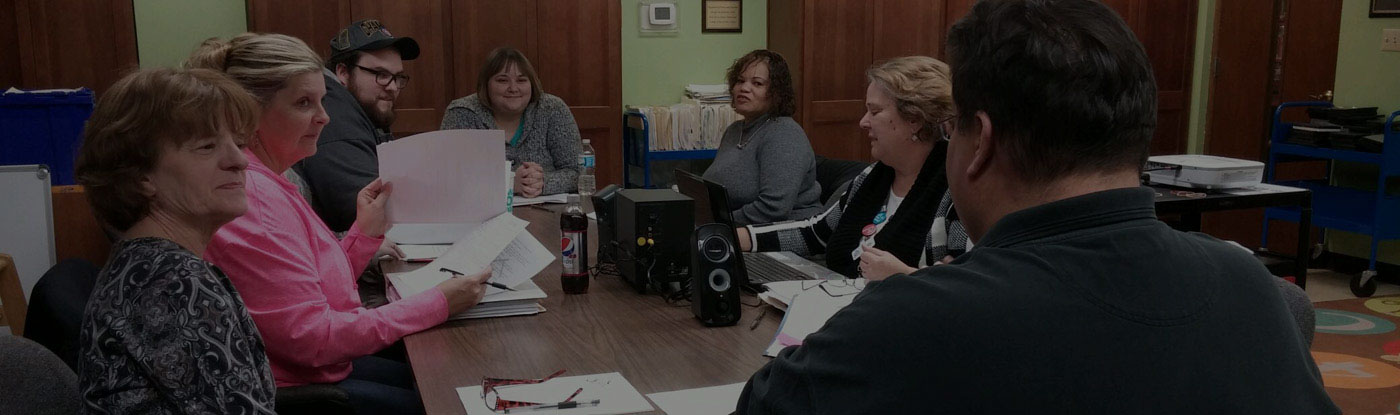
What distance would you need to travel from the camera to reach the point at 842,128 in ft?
20.7

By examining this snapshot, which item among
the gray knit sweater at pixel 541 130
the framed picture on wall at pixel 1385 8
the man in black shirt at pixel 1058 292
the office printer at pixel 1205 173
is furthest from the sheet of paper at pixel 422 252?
the framed picture on wall at pixel 1385 8

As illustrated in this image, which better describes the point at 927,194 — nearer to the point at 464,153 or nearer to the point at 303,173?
the point at 464,153

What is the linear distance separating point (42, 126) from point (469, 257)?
2929 mm

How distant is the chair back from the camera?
1866 mm

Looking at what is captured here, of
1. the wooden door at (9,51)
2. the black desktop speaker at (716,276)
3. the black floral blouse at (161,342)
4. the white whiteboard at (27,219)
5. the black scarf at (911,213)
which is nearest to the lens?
the black floral blouse at (161,342)

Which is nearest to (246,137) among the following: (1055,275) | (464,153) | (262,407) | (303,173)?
(262,407)

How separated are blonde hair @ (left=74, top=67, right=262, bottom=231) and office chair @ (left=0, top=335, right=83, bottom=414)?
0.74 feet

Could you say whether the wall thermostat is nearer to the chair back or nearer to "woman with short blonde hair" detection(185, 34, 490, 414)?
"woman with short blonde hair" detection(185, 34, 490, 414)

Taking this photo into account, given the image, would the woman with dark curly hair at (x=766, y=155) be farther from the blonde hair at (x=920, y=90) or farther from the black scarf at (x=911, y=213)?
the blonde hair at (x=920, y=90)

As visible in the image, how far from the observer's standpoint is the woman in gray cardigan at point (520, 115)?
4.59 metres

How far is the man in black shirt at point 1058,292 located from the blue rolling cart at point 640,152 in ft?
15.6

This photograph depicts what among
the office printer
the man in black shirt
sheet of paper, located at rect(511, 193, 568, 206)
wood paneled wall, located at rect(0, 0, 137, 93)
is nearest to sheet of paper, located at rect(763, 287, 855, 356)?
the man in black shirt

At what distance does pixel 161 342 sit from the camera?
141cm

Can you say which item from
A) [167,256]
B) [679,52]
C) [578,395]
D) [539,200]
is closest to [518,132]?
[539,200]
